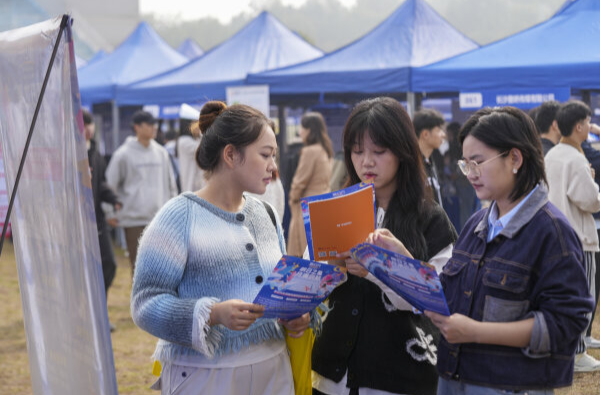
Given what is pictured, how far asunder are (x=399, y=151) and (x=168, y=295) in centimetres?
89

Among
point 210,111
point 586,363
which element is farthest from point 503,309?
point 586,363

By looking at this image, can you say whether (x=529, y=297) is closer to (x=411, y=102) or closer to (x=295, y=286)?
(x=295, y=286)

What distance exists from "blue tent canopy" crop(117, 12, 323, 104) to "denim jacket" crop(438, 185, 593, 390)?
8.51 meters

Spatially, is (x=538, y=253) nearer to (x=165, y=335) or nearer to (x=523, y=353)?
(x=523, y=353)

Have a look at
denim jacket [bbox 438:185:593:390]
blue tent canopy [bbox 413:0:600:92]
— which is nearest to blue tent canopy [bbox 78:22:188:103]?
blue tent canopy [bbox 413:0:600:92]

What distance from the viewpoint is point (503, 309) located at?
2.05 meters

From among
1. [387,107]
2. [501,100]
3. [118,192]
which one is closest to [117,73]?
[118,192]

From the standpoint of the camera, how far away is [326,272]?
7.22 ft

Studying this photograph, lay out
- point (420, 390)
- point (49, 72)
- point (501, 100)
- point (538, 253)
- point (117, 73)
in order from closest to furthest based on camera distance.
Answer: point (538, 253) → point (49, 72) → point (420, 390) → point (501, 100) → point (117, 73)

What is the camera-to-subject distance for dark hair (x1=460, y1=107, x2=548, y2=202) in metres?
2.14

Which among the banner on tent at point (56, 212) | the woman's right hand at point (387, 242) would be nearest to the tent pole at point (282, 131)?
the banner on tent at point (56, 212)

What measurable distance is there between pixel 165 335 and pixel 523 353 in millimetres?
1049

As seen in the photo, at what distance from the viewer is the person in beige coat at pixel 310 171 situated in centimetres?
791

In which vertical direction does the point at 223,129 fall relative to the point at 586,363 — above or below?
above
